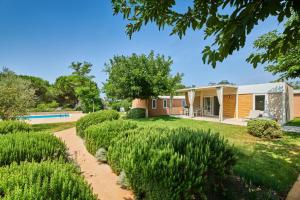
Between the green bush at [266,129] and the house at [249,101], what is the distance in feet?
21.0

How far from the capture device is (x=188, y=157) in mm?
3408

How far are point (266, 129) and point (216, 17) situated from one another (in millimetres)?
11302

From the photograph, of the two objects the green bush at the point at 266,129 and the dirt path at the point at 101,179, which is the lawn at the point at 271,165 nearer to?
the green bush at the point at 266,129

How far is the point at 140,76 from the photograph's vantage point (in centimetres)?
1886

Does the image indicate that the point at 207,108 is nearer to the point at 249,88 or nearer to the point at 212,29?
the point at 249,88

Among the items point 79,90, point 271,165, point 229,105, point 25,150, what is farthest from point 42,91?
Result: point 271,165

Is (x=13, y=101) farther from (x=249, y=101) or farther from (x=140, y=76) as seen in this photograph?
(x=249, y=101)

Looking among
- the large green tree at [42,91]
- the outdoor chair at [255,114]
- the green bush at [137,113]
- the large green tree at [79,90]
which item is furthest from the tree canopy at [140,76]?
the large green tree at [42,91]

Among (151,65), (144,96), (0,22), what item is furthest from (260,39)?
(0,22)

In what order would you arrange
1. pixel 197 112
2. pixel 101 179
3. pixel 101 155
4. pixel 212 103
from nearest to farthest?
pixel 101 179, pixel 101 155, pixel 212 103, pixel 197 112

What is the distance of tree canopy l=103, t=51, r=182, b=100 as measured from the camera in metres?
18.9

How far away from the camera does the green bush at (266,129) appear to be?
37.1 feet

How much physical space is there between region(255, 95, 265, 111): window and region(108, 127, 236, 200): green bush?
Result: 17.4 m

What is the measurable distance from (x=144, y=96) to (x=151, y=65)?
133 inches
